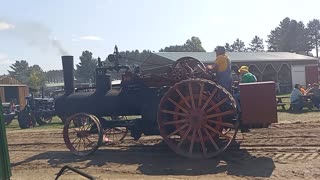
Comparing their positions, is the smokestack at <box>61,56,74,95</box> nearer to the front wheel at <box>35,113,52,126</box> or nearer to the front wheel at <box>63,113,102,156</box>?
the front wheel at <box>63,113,102,156</box>

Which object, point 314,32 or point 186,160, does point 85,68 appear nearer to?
point 314,32

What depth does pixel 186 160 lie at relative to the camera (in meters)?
7.87

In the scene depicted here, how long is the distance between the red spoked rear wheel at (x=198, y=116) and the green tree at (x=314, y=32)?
95.4 m

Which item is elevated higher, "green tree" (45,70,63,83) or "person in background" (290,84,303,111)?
"green tree" (45,70,63,83)

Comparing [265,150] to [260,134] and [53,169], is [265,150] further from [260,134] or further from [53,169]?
[53,169]

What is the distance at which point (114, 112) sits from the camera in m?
9.25

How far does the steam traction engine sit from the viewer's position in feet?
25.7

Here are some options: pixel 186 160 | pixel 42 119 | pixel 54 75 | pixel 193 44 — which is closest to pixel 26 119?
pixel 42 119

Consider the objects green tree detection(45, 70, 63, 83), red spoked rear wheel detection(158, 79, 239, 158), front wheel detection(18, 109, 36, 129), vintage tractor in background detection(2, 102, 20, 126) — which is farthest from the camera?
green tree detection(45, 70, 63, 83)

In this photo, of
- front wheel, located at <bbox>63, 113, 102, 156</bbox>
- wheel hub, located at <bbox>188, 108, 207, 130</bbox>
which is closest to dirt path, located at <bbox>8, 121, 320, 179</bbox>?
front wheel, located at <bbox>63, 113, 102, 156</bbox>

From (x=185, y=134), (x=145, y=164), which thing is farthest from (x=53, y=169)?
(x=185, y=134)

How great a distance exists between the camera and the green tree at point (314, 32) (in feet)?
318

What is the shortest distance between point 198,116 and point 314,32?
99458mm

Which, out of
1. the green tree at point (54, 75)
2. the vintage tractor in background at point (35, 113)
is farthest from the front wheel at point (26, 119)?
the green tree at point (54, 75)
